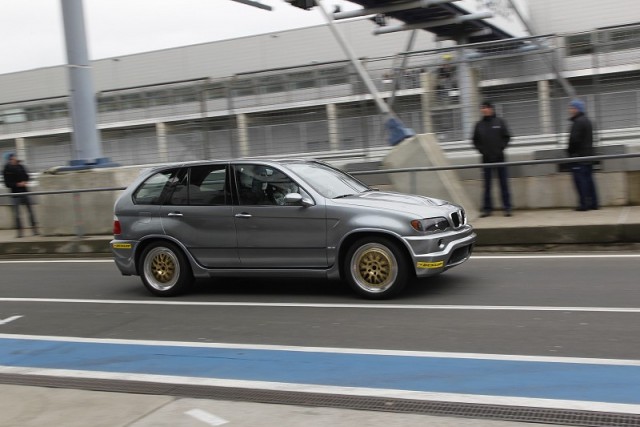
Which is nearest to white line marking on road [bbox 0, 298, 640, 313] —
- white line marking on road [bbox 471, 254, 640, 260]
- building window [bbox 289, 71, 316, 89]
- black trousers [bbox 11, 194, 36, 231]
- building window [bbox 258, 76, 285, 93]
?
white line marking on road [bbox 471, 254, 640, 260]

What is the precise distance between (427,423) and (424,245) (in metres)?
3.23

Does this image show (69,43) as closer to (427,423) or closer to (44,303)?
(44,303)

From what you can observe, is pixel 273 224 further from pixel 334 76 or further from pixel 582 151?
pixel 334 76

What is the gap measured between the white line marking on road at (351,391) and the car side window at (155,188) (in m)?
3.10

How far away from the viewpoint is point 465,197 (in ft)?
38.5

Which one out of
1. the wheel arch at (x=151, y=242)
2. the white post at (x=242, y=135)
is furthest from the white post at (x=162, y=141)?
the wheel arch at (x=151, y=242)

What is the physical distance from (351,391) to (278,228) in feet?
10.8

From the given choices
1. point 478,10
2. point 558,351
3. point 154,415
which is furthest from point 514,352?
point 478,10

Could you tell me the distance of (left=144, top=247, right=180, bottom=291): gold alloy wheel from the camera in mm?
8352

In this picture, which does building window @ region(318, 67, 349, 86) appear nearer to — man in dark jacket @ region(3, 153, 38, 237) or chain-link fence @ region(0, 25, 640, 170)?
chain-link fence @ region(0, 25, 640, 170)

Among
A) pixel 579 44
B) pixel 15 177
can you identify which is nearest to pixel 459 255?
pixel 579 44

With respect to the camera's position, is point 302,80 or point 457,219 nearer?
point 457,219

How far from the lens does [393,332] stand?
6.08 meters

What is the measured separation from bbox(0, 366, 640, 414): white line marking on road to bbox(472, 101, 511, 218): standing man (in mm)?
7484
